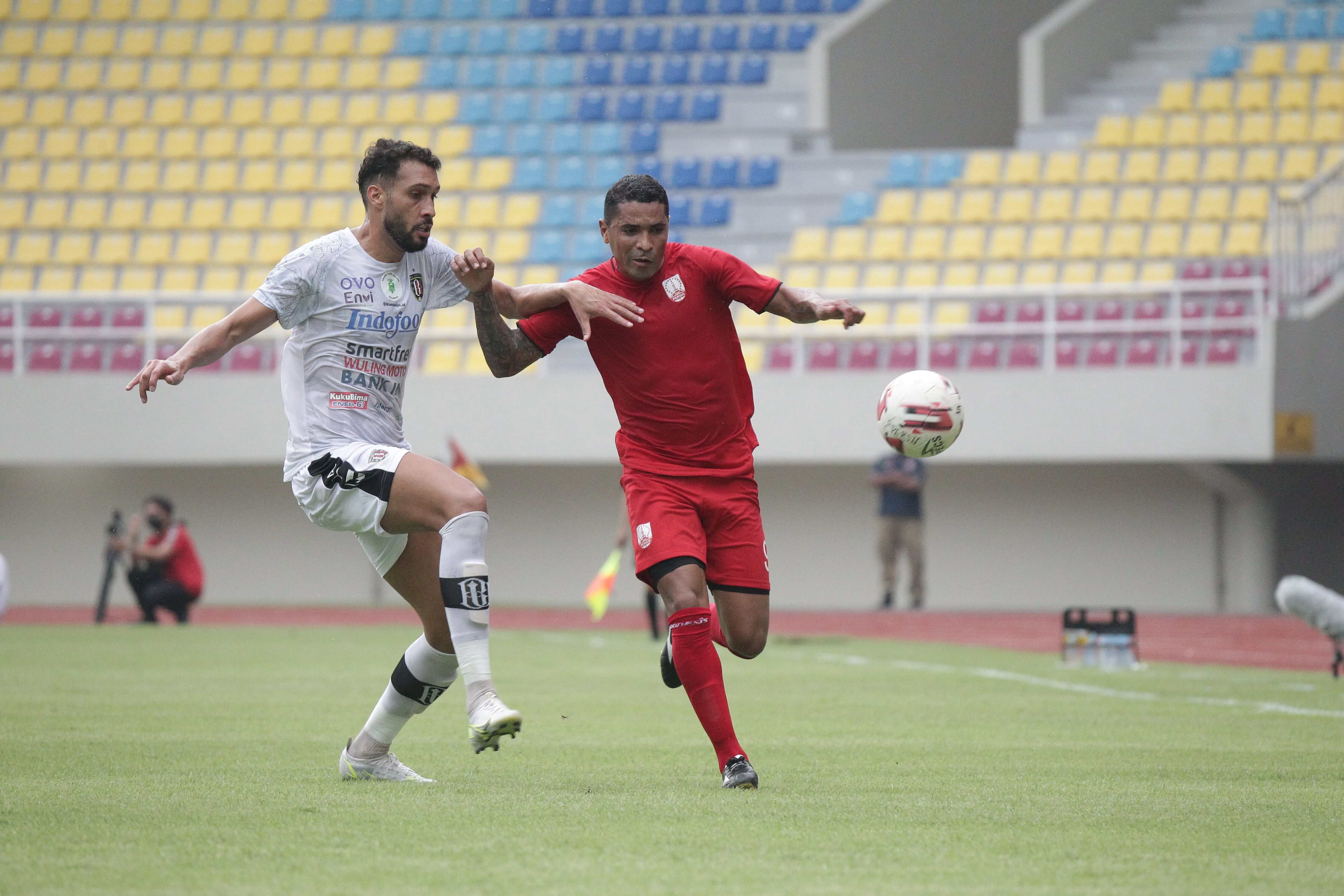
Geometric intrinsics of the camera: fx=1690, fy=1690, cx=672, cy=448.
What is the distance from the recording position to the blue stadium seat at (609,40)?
26.9 metres

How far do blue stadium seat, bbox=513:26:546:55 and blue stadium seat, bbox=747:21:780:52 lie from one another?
10.9ft

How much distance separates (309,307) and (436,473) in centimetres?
80

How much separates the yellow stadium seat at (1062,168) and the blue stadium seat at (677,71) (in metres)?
6.07

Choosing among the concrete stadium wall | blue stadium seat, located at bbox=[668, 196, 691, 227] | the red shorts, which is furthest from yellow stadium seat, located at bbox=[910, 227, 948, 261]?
the red shorts

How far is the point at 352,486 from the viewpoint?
5695 millimetres

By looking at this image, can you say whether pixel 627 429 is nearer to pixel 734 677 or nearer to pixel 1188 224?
pixel 734 677

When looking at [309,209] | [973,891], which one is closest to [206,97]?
[309,209]

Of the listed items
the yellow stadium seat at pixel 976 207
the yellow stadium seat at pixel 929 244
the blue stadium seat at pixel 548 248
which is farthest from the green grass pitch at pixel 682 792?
the blue stadium seat at pixel 548 248

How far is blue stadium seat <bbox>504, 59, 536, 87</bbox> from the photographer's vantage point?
26.7 m

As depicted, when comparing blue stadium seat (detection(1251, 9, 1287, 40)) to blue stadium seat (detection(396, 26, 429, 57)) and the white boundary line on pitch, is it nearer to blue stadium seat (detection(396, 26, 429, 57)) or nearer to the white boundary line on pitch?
blue stadium seat (detection(396, 26, 429, 57))

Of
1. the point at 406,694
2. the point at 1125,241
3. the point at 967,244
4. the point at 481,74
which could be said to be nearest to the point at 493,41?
the point at 481,74

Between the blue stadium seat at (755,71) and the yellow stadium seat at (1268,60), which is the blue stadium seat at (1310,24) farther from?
the blue stadium seat at (755,71)

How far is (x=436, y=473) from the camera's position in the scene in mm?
5680

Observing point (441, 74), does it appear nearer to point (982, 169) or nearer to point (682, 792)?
point (982, 169)
